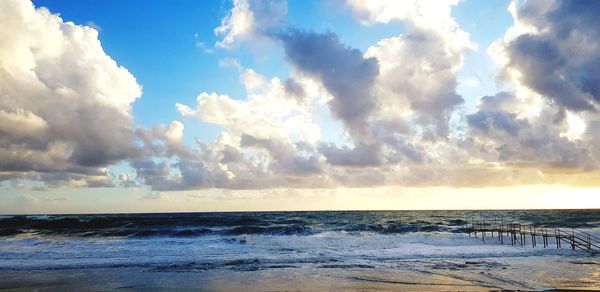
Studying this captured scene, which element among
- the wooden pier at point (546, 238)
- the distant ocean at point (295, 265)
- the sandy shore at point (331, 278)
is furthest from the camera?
the wooden pier at point (546, 238)

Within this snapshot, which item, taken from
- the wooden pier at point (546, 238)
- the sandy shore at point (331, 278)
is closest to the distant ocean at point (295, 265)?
the sandy shore at point (331, 278)

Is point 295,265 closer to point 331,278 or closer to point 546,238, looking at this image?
point 331,278

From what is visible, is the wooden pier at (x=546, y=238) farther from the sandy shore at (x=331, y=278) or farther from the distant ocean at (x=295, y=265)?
the sandy shore at (x=331, y=278)

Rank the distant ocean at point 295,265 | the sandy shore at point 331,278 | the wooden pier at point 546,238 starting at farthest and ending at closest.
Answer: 1. the wooden pier at point 546,238
2. the distant ocean at point 295,265
3. the sandy shore at point 331,278

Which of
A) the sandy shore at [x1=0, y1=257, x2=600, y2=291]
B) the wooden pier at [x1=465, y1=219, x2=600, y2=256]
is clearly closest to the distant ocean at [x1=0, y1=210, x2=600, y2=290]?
the sandy shore at [x1=0, y1=257, x2=600, y2=291]

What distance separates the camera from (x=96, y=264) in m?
23.3

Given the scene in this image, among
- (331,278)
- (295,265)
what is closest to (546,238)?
(295,265)

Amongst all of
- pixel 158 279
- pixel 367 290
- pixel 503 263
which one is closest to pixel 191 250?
pixel 158 279

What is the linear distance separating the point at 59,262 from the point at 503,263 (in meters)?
25.6

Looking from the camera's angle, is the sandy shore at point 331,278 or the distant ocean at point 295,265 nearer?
the sandy shore at point 331,278

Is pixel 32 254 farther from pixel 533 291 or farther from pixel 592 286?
pixel 592 286

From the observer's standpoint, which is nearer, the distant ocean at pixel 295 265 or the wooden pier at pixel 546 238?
the distant ocean at pixel 295 265

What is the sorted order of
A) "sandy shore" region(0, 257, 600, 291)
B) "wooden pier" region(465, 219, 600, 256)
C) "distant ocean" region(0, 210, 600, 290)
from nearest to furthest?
"sandy shore" region(0, 257, 600, 291) < "distant ocean" region(0, 210, 600, 290) < "wooden pier" region(465, 219, 600, 256)

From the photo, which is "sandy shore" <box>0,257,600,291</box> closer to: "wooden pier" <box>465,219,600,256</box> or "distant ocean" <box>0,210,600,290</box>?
"distant ocean" <box>0,210,600,290</box>
